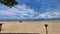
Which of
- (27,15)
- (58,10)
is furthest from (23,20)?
(58,10)

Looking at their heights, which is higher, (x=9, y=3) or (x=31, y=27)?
(x=9, y=3)

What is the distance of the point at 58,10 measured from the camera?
5641 mm

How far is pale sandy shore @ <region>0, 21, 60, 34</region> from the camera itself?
5.38 metres

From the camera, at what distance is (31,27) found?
18.0 feet

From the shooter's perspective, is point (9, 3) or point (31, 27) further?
point (9, 3)

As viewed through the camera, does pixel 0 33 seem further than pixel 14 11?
No

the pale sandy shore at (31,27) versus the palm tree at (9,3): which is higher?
the palm tree at (9,3)

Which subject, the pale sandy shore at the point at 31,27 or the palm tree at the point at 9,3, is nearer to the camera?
the pale sandy shore at the point at 31,27

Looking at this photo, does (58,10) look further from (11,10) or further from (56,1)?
(11,10)

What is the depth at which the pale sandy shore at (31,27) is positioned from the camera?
5.38 metres

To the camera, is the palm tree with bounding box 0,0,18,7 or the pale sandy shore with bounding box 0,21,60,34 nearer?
the pale sandy shore with bounding box 0,21,60,34

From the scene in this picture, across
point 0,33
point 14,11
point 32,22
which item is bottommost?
point 0,33

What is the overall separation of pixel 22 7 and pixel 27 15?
32 centimetres

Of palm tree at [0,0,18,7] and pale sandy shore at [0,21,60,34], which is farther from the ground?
palm tree at [0,0,18,7]
